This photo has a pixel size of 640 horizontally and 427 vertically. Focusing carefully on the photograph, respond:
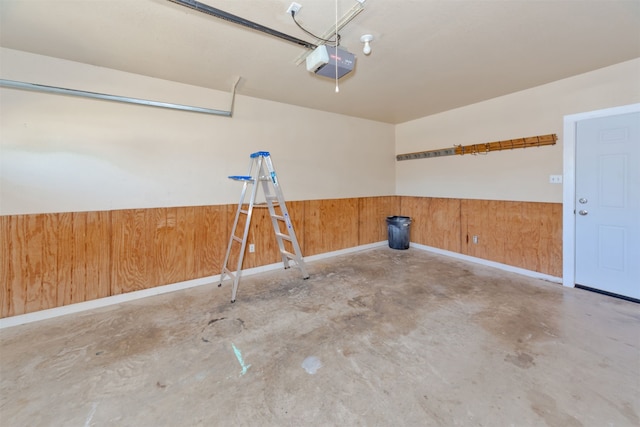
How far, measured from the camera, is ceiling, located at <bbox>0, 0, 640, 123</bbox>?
1971 millimetres

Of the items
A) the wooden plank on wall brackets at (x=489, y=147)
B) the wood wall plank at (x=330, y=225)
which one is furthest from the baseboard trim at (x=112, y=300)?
the wooden plank on wall brackets at (x=489, y=147)

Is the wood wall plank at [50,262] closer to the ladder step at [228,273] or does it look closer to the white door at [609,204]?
the ladder step at [228,273]

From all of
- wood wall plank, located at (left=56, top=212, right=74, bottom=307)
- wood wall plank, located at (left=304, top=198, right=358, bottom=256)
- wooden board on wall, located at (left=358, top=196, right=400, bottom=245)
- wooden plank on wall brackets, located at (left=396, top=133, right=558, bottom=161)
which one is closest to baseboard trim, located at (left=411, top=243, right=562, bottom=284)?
wooden board on wall, located at (left=358, top=196, right=400, bottom=245)

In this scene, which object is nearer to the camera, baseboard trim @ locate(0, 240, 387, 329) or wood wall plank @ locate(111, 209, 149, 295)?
baseboard trim @ locate(0, 240, 387, 329)

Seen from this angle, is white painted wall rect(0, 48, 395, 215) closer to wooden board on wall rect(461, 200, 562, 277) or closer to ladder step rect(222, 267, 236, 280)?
ladder step rect(222, 267, 236, 280)

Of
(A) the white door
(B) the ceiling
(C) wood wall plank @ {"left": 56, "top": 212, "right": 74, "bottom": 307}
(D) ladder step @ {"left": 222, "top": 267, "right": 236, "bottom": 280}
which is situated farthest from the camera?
(D) ladder step @ {"left": 222, "top": 267, "right": 236, "bottom": 280}

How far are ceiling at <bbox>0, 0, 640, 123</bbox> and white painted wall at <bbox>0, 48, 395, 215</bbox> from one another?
23cm

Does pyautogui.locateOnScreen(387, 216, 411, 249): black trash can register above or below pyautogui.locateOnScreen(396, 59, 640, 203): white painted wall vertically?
below

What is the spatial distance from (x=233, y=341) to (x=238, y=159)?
2438 millimetres

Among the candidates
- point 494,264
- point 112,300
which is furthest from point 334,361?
point 494,264

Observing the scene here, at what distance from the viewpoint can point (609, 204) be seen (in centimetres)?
303

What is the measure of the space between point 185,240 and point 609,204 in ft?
16.8

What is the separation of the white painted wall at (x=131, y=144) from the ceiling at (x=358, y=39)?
23 cm

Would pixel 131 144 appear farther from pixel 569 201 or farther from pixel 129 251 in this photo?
pixel 569 201
